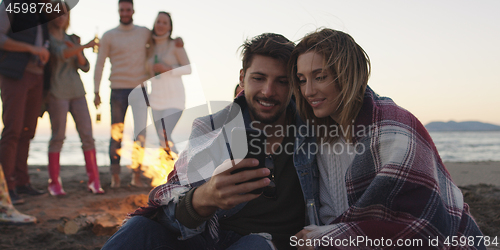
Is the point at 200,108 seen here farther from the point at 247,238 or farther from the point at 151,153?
the point at 151,153

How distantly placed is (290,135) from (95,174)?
3460 millimetres

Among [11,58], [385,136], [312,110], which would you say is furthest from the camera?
[11,58]

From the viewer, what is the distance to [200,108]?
1882 millimetres

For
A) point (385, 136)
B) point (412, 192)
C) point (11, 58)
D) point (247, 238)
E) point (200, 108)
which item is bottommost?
point (247, 238)

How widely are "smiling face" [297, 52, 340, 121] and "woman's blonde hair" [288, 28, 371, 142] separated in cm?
2

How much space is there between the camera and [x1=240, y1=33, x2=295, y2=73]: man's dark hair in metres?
2.36

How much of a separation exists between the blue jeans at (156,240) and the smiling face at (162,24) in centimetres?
339

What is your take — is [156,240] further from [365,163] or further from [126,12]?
[126,12]

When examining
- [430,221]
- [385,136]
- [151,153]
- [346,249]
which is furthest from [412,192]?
[151,153]

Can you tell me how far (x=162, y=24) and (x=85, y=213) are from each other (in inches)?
101

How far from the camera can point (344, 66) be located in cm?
190

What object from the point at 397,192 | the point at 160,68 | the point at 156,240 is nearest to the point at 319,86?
the point at 397,192

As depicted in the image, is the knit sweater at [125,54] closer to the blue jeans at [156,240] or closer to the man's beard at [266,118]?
the man's beard at [266,118]

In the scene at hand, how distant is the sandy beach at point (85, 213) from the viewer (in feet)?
9.47
